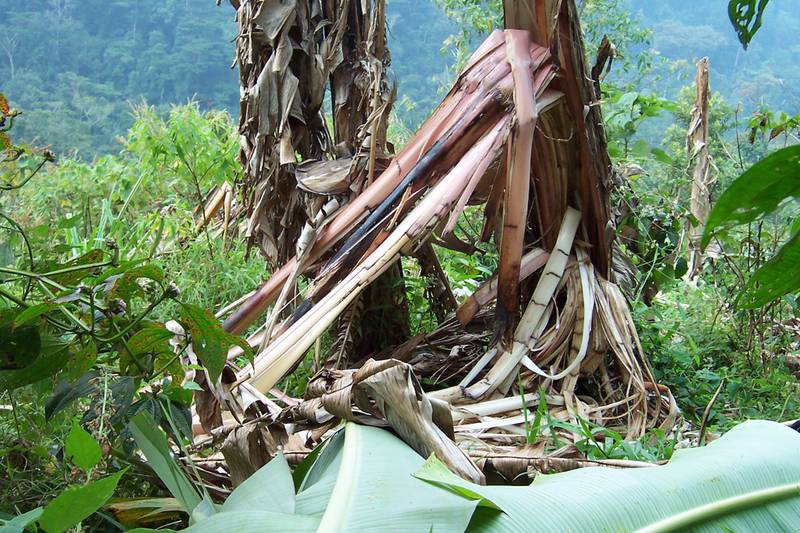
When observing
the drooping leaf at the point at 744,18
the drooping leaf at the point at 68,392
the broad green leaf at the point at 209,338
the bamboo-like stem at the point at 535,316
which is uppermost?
the drooping leaf at the point at 744,18

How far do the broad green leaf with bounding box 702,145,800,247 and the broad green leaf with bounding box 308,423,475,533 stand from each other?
251 millimetres

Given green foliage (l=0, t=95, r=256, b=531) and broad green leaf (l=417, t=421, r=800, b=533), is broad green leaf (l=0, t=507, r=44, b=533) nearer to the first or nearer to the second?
green foliage (l=0, t=95, r=256, b=531)

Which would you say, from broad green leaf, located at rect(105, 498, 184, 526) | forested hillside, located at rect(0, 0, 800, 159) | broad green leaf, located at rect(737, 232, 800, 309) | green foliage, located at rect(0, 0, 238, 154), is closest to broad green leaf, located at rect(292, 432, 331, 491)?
broad green leaf, located at rect(105, 498, 184, 526)

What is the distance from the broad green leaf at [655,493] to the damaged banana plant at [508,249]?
1.35 ft

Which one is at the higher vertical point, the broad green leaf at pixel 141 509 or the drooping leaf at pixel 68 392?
the drooping leaf at pixel 68 392

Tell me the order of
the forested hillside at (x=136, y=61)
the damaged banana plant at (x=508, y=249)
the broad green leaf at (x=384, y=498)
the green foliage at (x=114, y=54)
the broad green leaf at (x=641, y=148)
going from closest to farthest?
the broad green leaf at (x=384, y=498)
the damaged banana plant at (x=508, y=249)
the broad green leaf at (x=641, y=148)
the forested hillside at (x=136, y=61)
the green foliage at (x=114, y=54)

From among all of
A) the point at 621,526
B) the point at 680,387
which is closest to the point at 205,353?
the point at 621,526

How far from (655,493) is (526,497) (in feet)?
0.37

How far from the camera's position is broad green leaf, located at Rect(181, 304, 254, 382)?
0.60 metres

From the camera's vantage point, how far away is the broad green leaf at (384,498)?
467 mm

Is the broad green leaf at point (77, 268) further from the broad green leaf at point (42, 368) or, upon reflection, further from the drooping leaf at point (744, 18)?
the drooping leaf at point (744, 18)

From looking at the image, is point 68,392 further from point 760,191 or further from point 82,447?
point 760,191

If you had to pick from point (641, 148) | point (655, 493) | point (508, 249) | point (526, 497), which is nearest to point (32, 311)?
point (526, 497)

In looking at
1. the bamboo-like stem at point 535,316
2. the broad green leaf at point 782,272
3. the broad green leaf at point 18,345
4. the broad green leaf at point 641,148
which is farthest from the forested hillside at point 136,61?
the broad green leaf at point 782,272
